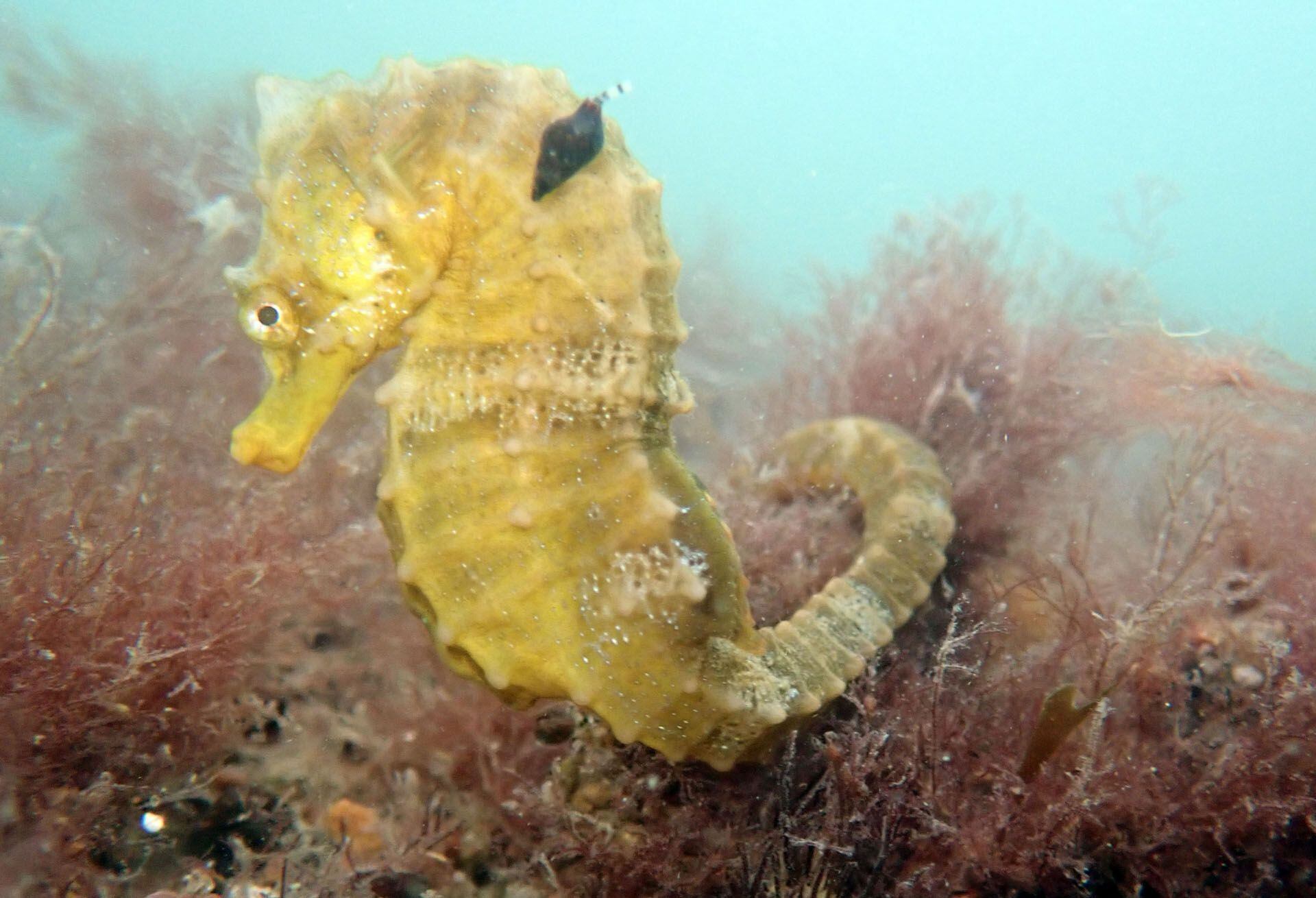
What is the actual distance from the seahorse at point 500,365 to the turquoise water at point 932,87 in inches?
1403

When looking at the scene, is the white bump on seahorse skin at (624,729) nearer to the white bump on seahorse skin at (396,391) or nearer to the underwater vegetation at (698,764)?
the underwater vegetation at (698,764)

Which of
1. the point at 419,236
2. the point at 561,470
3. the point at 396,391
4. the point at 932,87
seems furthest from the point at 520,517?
the point at 932,87

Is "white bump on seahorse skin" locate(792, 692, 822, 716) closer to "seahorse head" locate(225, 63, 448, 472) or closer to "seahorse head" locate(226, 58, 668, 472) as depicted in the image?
"seahorse head" locate(226, 58, 668, 472)

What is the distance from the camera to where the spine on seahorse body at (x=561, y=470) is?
2.01 metres

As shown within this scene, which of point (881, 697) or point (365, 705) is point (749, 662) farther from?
point (365, 705)

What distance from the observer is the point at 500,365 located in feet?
6.71

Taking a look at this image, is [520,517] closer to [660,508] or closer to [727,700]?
[660,508]

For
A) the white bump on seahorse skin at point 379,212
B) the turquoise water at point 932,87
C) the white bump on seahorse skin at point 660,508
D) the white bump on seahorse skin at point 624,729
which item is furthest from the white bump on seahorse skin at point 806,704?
the turquoise water at point 932,87

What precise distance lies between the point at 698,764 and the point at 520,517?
3.90 ft

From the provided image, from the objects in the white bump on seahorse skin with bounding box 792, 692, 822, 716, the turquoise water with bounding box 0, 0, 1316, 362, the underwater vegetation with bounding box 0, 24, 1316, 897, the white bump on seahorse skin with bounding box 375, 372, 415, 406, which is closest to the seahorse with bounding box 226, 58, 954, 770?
the white bump on seahorse skin with bounding box 375, 372, 415, 406

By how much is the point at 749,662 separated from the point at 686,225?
22926 millimetres

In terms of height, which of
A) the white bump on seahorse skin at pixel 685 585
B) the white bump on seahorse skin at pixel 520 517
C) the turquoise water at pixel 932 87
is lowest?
the white bump on seahorse skin at pixel 685 585

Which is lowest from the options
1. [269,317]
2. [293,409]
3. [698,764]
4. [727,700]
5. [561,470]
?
[698,764]

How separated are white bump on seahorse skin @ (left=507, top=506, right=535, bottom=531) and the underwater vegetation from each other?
1023 mm
